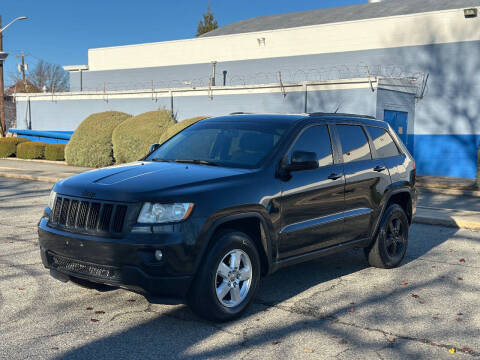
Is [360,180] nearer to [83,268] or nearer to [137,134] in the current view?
[83,268]

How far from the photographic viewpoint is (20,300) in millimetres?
5977

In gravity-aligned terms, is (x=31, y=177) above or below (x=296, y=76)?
below

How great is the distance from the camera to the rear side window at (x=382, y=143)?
25.0ft

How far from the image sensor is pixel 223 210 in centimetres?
525

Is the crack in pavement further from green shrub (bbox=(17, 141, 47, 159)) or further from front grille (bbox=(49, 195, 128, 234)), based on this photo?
green shrub (bbox=(17, 141, 47, 159))

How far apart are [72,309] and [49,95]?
3223 cm

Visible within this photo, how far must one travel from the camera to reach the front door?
596 cm

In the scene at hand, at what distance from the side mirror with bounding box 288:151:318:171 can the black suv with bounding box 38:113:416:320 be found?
11 mm

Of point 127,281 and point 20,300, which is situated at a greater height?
point 127,281

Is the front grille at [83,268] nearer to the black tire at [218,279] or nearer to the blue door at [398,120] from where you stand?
the black tire at [218,279]

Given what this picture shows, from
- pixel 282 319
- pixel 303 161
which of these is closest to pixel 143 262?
pixel 282 319

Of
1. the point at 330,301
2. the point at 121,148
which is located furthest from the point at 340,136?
the point at 121,148

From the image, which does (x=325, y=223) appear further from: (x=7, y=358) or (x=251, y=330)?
(x=7, y=358)

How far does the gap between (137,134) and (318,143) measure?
16669 millimetres
